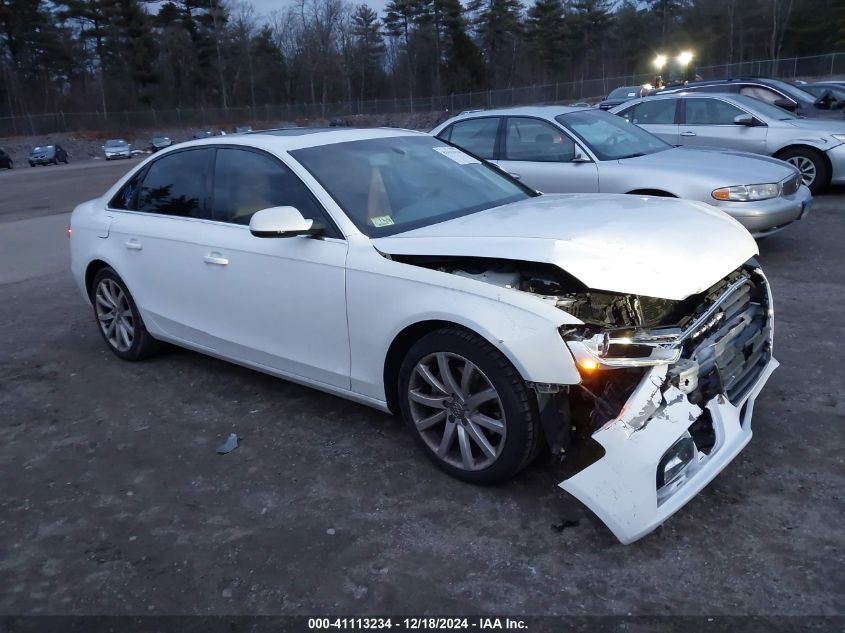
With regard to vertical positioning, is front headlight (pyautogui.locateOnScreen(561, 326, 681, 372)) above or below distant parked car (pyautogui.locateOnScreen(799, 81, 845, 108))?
below

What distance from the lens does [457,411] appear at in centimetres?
330

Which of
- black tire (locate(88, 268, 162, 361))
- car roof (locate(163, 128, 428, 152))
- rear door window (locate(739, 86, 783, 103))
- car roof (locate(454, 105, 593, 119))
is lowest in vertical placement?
black tire (locate(88, 268, 162, 361))

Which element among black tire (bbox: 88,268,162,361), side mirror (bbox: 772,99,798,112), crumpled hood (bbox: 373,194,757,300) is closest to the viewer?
crumpled hood (bbox: 373,194,757,300)

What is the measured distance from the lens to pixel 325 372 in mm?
3844

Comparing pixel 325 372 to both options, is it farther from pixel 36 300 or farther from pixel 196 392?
pixel 36 300

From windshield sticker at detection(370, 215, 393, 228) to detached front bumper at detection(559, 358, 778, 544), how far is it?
5.25 ft

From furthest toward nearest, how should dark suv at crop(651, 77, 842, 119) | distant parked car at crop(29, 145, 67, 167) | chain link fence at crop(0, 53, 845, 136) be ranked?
chain link fence at crop(0, 53, 845, 136)
distant parked car at crop(29, 145, 67, 167)
dark suv at crop(651, 77, 842, 119)

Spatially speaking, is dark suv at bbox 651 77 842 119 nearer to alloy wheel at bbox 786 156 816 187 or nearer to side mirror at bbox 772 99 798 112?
side mirror at bbox 772 99 798 112

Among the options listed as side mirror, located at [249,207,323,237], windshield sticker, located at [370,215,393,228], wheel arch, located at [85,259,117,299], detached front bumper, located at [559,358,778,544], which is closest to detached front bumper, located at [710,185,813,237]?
windshield sticker, located at [370,215,393,228]

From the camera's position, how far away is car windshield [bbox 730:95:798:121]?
976 cm

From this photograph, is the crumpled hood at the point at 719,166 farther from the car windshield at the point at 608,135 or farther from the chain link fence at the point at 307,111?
the chain link fence at the point at 307,111

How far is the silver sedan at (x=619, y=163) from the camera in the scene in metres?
6.68

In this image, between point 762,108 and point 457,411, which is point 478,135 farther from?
point 457,411

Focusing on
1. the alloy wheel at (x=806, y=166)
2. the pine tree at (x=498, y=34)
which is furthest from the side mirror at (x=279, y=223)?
the pine tree at (x=498, y=34)
